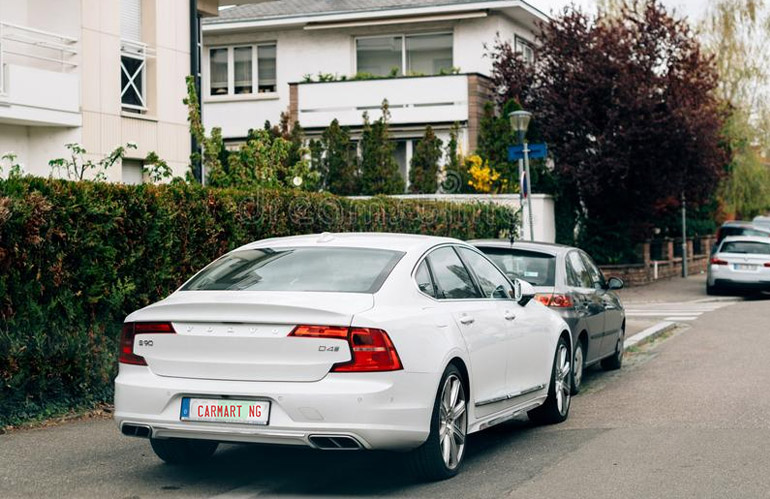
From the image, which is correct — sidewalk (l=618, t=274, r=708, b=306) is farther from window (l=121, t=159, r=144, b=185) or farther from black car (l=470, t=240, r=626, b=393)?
black car (l=470, t=240, r=626, b=393)

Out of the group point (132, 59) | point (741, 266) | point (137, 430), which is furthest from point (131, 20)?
point (741, 266)

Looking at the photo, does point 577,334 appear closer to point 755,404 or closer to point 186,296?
point 755,404

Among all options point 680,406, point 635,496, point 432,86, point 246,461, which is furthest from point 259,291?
point 432,86

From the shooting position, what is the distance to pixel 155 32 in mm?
19375

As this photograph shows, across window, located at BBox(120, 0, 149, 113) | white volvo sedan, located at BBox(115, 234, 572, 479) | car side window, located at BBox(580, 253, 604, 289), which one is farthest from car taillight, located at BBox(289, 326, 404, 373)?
window, located at BBox(120, 0, 149, 113)

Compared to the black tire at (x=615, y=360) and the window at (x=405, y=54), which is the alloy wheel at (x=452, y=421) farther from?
the window at (x=405, y=54)

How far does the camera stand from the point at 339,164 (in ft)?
99.5

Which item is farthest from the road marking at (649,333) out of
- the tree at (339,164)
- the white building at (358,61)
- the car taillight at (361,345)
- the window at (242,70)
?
the window at (242,70)

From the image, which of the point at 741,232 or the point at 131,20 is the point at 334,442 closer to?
the point at 131,20

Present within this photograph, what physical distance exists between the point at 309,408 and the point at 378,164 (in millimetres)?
23848

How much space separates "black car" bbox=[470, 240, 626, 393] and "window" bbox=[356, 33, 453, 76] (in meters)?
21.0

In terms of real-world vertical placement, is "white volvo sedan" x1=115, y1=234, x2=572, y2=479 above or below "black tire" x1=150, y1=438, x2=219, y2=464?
above

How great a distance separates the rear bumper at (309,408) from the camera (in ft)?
21.4

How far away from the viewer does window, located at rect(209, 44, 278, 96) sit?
1389 inches
